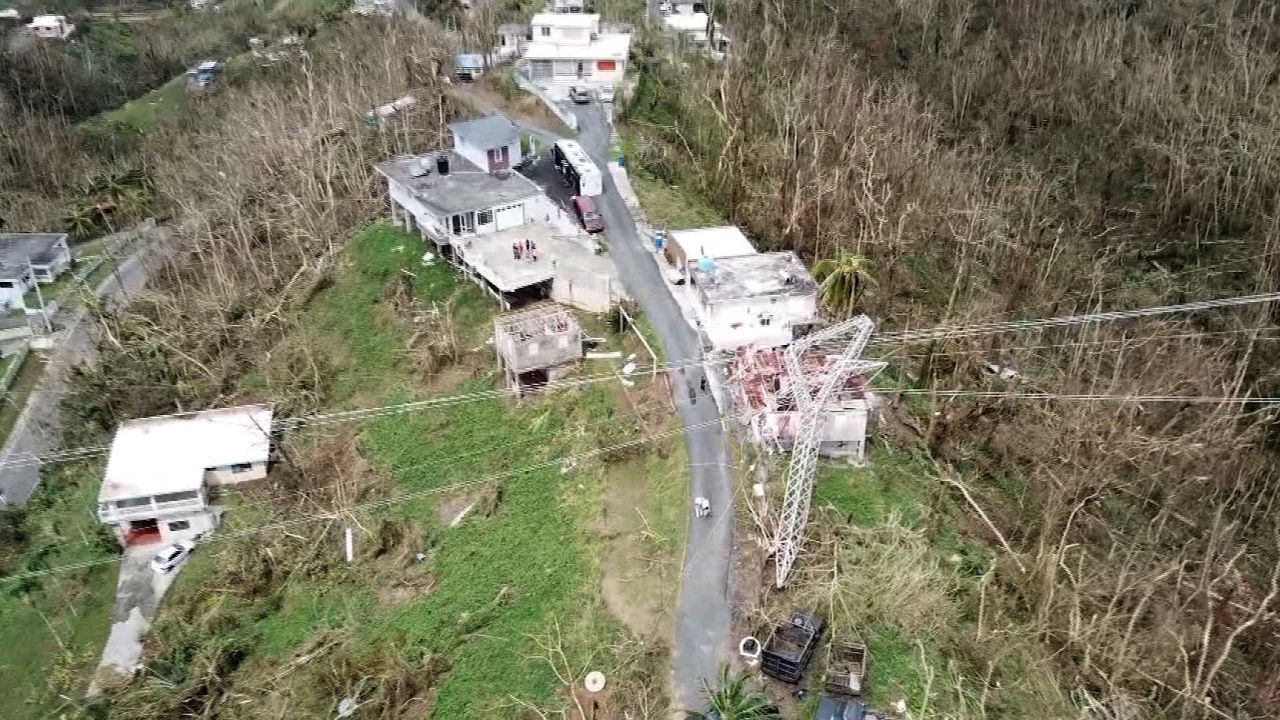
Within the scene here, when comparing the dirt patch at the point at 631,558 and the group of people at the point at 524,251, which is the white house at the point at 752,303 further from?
the group of people at the point at 524,251

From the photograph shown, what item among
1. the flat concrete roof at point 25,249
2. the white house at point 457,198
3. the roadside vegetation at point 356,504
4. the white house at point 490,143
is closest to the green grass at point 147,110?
the flat concrete roof at point 25,249

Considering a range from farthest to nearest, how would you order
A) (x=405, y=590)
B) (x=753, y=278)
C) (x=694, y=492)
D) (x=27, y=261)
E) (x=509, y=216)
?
(x=27, y=261) < (x=509, y=216) < (x=753, y=278) < (x=405, y=590) < (x=694, y=492)

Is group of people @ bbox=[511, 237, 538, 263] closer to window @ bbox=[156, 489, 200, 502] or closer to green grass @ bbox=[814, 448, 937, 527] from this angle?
window @ bbox=[156, 489, 200, 502]

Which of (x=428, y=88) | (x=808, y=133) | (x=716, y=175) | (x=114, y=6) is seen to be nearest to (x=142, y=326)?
(x=428, y=88)

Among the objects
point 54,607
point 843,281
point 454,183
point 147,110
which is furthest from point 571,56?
point 147,110

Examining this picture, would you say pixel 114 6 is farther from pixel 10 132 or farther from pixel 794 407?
pixel 794 407

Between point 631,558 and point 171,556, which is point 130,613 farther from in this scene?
point 631,558
